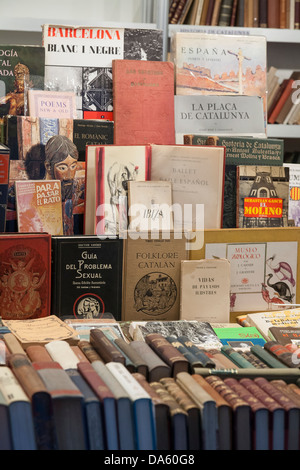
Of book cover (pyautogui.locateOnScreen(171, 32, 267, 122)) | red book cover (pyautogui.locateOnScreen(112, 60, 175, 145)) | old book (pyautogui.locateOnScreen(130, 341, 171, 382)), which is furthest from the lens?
book cover (pyautogui.locateOnScreen(171, 32, 267, 122))

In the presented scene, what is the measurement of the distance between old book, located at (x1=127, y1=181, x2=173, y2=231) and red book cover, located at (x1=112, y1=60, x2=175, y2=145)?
0.78ft

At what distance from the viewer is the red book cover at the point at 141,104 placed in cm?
219

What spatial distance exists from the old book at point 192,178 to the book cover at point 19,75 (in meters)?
0.47

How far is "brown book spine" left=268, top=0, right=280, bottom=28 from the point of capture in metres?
3.46

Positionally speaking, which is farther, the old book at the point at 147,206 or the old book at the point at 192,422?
the old book at the point at 147,206

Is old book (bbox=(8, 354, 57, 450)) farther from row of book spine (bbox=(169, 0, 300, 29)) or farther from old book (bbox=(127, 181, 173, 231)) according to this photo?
row of book spine (bbox=(169, 0, 300, 29))

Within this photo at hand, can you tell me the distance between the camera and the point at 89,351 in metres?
1.52

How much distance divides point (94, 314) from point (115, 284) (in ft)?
0.36

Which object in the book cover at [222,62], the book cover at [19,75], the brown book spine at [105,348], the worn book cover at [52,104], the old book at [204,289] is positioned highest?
the book cover at [222,62]

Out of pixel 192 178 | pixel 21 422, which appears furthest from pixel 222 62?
pixel 21 422

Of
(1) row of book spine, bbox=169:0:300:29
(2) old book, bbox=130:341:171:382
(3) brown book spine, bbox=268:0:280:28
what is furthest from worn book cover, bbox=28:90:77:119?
(3) brown book spine, bbox=268:0:280:28

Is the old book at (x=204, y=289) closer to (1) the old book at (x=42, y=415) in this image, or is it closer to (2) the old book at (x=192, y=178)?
(2) the old book at (x=192, y=178)

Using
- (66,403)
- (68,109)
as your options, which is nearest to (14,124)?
(68,109)

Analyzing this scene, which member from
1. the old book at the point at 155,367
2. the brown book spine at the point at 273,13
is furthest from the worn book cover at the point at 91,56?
the brown book spine at the point at 273,13
